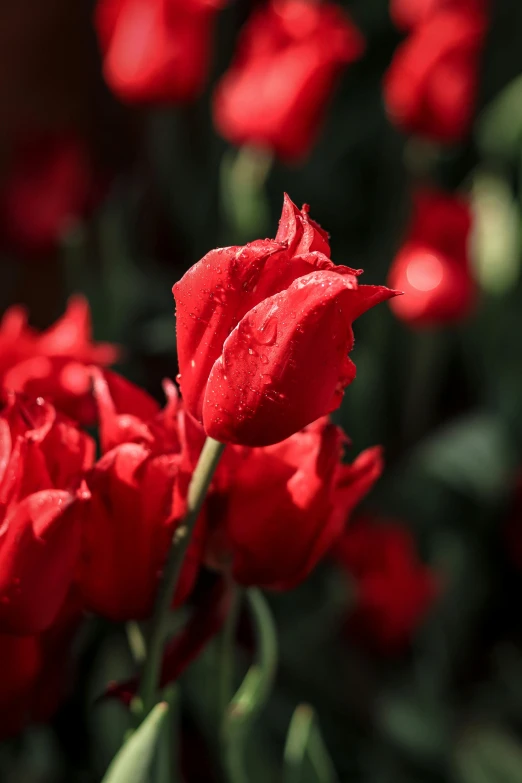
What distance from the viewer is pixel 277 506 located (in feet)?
0.97

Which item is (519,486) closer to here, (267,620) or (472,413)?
(472,413)

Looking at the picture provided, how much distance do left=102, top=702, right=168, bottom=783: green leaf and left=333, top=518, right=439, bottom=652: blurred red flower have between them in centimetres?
64

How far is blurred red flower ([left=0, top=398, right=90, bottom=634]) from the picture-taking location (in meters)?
0.25

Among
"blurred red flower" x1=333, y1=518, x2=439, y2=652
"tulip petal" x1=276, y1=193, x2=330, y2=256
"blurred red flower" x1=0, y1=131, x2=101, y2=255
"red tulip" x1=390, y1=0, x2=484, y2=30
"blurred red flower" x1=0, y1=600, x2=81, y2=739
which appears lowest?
"blurred red flower" x1=333, y1=518, x2=439, y2=652

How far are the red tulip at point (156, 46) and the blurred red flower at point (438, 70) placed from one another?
20 centimetres

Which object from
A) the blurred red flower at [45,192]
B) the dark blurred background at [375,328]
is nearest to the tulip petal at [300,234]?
the dark blurred background at [375,328]

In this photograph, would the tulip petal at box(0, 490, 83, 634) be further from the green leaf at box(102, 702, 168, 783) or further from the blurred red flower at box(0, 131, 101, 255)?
the blurred red flower at box(0, 131, 101, 255)

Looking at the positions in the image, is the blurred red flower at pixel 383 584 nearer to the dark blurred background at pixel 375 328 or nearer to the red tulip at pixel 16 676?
the dark blurred background at pixel 375 328

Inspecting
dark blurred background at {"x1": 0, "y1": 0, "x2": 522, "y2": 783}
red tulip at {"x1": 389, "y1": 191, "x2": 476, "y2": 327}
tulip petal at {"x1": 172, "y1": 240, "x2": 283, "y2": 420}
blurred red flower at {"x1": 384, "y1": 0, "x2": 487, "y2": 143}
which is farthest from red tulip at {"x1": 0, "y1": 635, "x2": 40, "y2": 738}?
blurred red flower at {"x1": 384, "y1": 0, "x2": 487, "y2": 143}

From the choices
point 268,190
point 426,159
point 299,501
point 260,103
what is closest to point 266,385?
point 299,501

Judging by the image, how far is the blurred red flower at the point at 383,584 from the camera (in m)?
0.90

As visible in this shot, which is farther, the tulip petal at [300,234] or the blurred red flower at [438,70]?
the blurred red flower at [438,70]

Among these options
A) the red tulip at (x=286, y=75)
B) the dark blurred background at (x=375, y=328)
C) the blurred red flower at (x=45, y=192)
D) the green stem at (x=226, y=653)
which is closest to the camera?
the green stem at (x=226, y=653)

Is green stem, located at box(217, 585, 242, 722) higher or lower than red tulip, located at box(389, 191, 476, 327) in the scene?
higher
